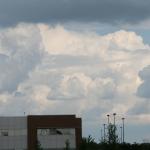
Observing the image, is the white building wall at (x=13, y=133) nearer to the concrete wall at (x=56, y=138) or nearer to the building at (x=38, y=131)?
the building at (x=38, y=131)

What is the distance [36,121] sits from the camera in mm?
103562

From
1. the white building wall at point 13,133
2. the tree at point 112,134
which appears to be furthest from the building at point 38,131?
the tree at point 112,134

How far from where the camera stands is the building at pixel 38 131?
103 metres

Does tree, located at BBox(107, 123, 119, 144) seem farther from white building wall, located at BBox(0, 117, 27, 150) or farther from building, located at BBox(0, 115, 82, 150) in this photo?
white building wall, located at BBox(0, 117, 27, 150)

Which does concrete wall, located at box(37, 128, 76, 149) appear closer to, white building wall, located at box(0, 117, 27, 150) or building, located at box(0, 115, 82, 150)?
building, located at box(0, 115, 82, 150)

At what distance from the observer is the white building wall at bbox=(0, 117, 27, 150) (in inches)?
4058

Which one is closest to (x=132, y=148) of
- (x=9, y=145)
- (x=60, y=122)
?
(x=60, y=122)

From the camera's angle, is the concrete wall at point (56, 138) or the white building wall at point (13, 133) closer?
the white building wall at point (13, 133)

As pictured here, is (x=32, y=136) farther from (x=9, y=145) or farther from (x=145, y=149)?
(x=145, y=149)

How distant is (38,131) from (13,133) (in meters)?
4.58

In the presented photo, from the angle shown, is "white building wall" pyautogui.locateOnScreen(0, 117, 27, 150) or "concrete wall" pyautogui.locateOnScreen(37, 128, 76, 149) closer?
"white building wall" pyautogui.locateOnScreen(0, 117, 27, 150)

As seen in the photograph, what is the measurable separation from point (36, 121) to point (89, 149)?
11761 millimetres

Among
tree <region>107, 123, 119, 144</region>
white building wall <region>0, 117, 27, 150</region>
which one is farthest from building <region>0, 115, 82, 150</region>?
tree <region>107, 123, 119, 144</region>

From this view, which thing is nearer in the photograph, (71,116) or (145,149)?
(71,116)
